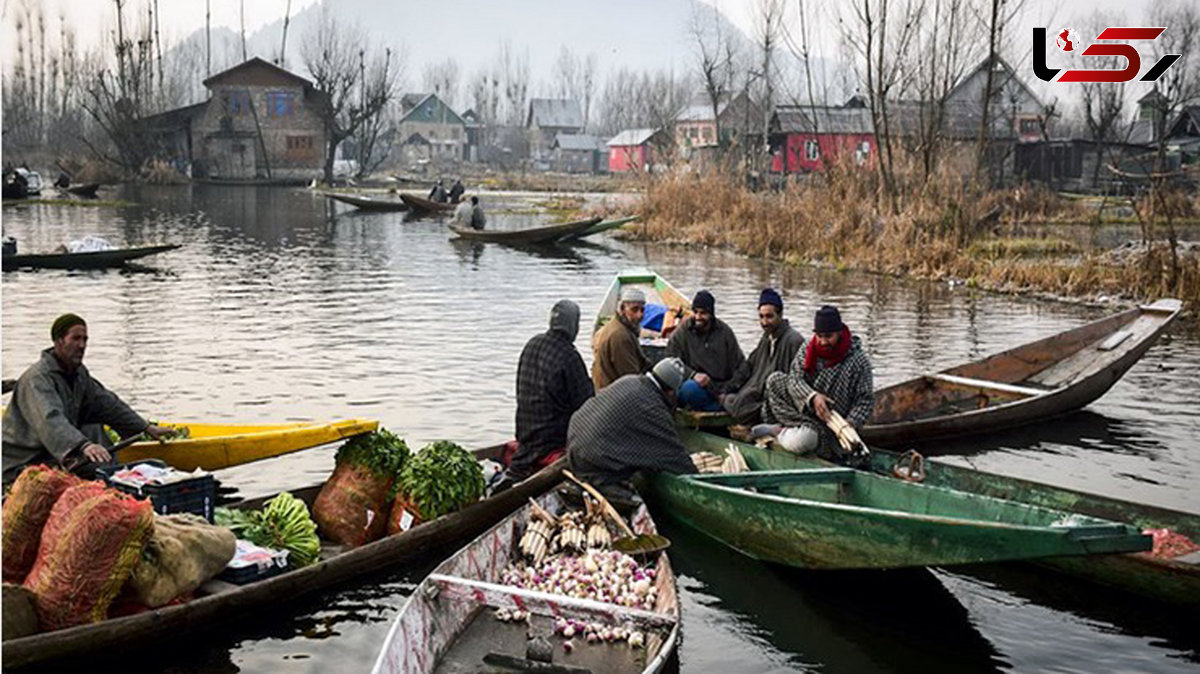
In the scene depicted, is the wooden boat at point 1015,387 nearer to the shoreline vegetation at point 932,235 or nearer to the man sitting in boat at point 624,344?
the man sitting in boat at point 624,344

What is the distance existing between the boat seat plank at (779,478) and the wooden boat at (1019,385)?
2.28 m

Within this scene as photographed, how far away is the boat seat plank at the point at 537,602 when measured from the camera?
6.13 metres

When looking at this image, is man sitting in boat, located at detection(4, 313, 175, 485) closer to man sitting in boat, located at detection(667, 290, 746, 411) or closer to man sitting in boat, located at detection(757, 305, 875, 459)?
man sitting in boat, located at detection(757, 305, 875, 459)

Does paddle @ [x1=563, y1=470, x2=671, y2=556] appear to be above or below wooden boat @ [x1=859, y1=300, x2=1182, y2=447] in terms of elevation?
below

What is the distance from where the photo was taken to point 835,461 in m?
9.31

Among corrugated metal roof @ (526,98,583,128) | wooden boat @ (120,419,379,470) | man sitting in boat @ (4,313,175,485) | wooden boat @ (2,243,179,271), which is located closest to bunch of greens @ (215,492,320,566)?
man sitting in boat @ (4,313,175,485)

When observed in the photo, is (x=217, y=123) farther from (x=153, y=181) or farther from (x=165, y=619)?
(x=165, y=619)

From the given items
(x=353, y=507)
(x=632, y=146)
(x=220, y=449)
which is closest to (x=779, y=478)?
(x=353, y=507)

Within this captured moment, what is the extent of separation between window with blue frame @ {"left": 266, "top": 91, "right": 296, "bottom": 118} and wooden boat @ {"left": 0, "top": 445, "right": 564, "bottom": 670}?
59730 millimetres

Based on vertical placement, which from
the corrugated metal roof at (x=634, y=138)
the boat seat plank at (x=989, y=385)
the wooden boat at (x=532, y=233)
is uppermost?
the corrugated metal roof at (x=634, y=138)

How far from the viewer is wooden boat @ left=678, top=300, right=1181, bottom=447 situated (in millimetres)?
11250

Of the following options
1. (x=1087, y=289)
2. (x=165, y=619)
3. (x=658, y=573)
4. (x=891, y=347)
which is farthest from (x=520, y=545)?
(x=1087, y=289)

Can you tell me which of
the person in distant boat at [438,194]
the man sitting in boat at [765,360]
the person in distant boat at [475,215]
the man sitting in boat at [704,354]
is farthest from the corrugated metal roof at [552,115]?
the man sitting in boat at [765,360]

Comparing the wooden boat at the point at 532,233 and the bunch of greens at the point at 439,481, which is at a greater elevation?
the wooden boat at the point at 532,233
